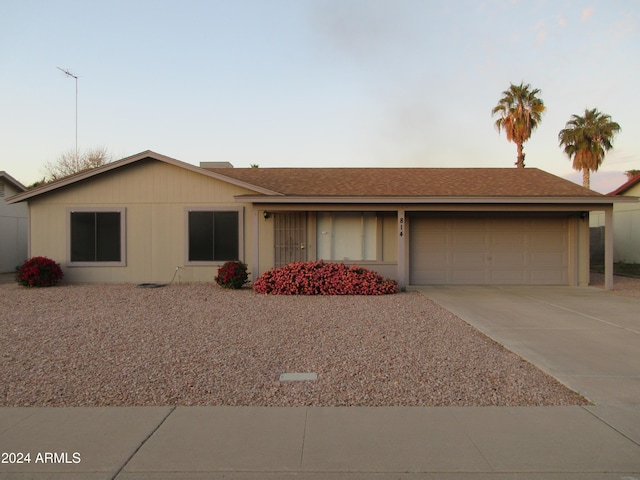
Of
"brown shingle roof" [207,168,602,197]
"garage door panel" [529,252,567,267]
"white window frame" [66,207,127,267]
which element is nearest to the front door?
"brown shingle roof" [207,168,602,197]

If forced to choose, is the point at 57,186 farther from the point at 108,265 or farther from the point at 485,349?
the point at 485,349

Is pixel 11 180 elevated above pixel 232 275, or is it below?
above

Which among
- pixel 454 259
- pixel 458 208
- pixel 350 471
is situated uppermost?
pixel 458 208

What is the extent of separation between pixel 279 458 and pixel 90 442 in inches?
63.5

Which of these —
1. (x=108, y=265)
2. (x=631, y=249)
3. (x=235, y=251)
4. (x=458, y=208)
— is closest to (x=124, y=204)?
(x=108, y=265)

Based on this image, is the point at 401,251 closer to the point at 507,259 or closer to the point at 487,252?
the point at 487,252

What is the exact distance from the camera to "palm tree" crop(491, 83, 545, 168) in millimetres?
31406

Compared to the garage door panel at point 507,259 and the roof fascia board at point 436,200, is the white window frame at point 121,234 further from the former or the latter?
the garage door panel at point 507,259

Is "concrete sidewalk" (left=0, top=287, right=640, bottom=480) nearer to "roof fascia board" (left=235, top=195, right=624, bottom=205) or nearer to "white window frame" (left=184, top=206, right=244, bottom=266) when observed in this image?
"roof fascia board" (left=235, top=195, right=624, bottom=205)

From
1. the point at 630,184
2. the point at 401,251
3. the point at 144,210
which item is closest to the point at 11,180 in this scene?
the point at 144,210

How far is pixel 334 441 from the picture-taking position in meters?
4.37

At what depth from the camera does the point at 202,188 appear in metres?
15.9

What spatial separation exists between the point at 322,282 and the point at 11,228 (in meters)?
15.9

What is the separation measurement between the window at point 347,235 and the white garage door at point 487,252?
4.56 feet
